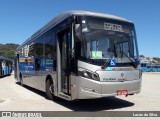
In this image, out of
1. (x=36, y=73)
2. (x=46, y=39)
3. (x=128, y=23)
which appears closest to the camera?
(x=128, y=23)

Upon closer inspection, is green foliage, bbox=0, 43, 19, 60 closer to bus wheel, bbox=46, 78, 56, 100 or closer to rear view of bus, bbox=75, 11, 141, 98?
bus wheel, bbox=46, 78, 56, 100

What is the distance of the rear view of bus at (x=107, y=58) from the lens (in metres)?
8.62

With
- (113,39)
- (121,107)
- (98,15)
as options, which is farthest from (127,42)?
(121,107)

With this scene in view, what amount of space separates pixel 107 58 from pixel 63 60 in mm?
2038

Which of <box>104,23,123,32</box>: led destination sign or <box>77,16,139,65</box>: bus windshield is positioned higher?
<box>104,23,123,32</box>: led destination sign

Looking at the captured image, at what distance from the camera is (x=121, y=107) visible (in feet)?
32.1

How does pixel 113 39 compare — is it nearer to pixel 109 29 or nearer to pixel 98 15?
pixel 109 29

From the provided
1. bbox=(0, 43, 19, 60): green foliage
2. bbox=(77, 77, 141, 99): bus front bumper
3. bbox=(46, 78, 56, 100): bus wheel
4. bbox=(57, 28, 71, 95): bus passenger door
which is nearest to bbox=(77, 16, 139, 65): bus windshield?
bbox=(77, 77, 141, 99): bus front bumper

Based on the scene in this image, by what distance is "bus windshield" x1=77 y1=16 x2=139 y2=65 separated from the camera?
29.0 feet

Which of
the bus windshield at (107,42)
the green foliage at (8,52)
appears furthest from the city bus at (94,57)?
the green foliage at (8,52)

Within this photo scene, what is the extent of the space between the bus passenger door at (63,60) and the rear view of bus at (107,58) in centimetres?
99

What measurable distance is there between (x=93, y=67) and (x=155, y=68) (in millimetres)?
76136

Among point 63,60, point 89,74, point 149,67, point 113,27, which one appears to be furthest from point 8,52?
point 89,74

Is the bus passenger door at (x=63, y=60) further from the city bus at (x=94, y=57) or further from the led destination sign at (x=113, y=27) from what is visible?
the led destination sign at (x=113, y=27)
